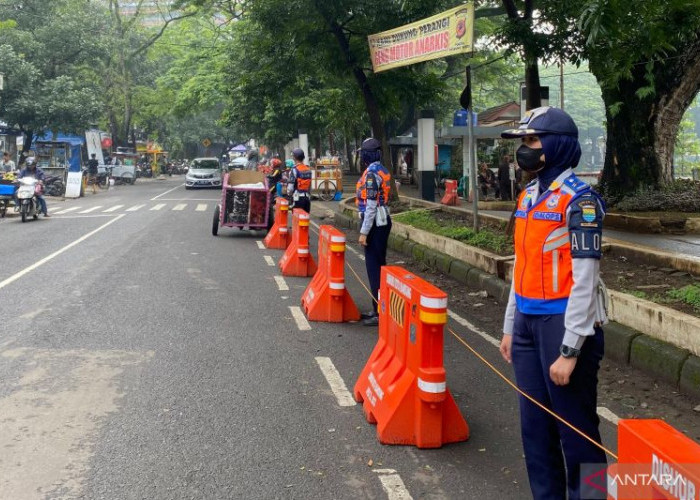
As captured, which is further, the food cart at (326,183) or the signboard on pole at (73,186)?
the signboard on pole at (73,186)

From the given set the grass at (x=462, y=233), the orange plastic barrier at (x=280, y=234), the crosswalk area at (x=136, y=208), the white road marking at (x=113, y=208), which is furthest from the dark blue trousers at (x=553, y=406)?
the white road marking at (x=113, y=208)

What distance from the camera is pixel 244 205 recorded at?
17.0 metres

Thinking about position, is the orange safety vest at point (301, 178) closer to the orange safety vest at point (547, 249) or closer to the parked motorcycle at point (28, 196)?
the parked motorcycle at point (28, 196)

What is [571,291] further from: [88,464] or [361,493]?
[88,464]

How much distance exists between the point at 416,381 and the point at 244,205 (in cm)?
1268

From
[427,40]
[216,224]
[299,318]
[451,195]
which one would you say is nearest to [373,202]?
[299,318]

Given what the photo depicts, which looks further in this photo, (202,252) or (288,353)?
(202,252)

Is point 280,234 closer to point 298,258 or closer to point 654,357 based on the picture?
point 298,258

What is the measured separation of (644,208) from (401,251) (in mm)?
4708

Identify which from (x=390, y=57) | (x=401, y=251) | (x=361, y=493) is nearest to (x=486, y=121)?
(x=390, y=57)

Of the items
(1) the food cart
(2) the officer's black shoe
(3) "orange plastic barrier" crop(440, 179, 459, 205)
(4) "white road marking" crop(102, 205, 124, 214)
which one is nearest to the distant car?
(1) the food cart

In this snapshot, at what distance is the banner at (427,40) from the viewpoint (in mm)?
13039

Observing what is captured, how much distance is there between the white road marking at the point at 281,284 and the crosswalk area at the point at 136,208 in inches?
588

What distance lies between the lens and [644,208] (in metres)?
14.8
